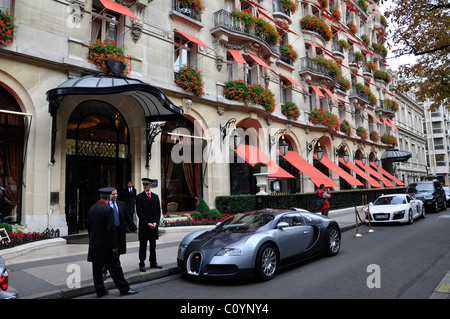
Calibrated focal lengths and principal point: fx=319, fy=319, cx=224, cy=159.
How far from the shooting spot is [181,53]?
1560cm

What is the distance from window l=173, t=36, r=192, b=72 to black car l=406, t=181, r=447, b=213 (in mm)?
14988

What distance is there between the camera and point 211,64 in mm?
16516

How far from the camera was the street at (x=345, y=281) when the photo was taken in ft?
16.9

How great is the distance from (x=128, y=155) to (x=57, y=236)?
4.29 meters

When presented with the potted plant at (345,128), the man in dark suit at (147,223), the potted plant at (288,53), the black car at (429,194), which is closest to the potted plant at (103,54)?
the man in dark suit at (147,223)

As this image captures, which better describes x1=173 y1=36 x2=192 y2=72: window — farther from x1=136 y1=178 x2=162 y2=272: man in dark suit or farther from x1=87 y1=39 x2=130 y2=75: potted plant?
x1=136 y1=178 x2=162 y2=272: man in dark suit

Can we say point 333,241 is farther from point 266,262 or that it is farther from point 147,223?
point 147,223

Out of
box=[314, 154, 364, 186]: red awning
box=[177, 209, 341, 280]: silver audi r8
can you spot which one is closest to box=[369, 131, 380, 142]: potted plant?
box=[314, 154, 364, 186]: red awning

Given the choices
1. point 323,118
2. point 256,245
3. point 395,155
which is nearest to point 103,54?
point 256,245

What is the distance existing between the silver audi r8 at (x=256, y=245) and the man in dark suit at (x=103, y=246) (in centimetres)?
141

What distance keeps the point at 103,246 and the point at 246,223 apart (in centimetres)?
312

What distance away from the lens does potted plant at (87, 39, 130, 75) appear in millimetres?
11609
